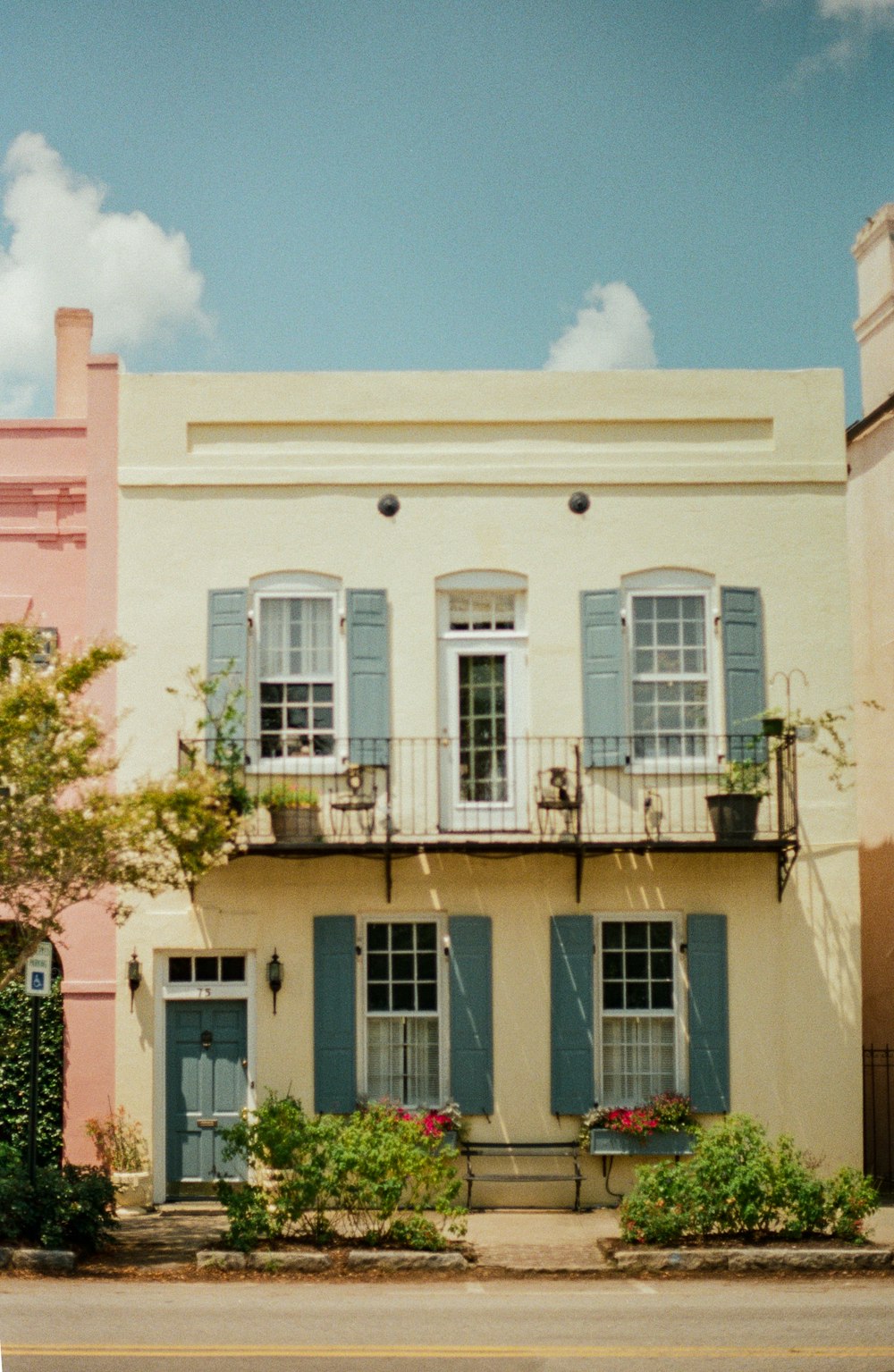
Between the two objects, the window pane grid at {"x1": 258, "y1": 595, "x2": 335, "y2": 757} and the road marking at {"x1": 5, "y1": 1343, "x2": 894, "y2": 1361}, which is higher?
the window pane grid at {"x1": 258, "y1": 595, "x2": 335, "y2": 757}

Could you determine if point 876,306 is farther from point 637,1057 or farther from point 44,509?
point 44,509

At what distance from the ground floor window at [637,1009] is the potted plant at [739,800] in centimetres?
125

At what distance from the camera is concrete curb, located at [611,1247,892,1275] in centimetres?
1210

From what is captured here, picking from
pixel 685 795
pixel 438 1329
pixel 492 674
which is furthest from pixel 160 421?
pixel 438 1329

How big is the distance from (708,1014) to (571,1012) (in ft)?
4.32

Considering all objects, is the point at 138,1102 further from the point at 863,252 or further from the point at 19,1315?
the point at 863,252

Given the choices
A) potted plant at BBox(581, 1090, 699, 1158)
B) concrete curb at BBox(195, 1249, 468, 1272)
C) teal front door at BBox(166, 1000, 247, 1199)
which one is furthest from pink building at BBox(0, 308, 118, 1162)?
potted plant at BBox(581, 1090, 699, 1158)

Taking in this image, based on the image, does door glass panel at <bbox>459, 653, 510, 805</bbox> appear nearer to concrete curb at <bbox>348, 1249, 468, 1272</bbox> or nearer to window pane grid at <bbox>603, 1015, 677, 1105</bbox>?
window pane grid at <bbox>603, 1015, 677, 1105</bbox>

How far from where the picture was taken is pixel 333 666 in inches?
619

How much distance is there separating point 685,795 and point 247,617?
4.62 meters

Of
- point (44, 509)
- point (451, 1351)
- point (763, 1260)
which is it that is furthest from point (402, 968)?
point (451, 1351)

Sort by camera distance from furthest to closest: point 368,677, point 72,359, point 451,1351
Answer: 1. point 72,359
2. point 368,677
3. point 451,1351

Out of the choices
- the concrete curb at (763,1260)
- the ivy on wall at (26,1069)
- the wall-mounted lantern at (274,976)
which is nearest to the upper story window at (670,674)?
the wall-mounted lantern at (274,976)

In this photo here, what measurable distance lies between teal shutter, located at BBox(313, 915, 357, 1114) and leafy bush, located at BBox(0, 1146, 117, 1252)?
272cm
